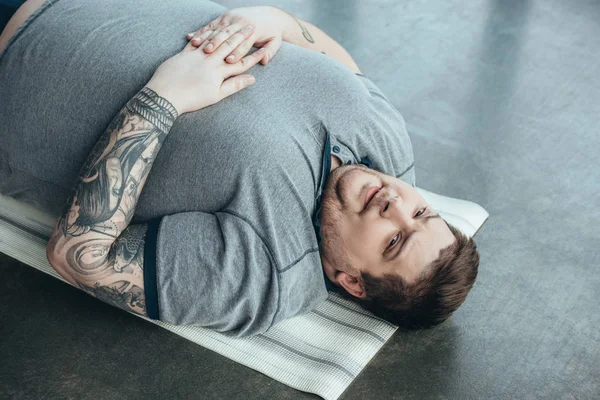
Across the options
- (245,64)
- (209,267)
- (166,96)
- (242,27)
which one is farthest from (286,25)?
(209,267)

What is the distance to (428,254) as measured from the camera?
6.51 ft

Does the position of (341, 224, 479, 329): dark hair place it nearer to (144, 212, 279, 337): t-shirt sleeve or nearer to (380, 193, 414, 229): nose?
(380, 193, 414, 229): nose

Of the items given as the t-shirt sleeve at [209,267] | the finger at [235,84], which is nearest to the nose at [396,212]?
the t-shirt sleeve at [209,267]

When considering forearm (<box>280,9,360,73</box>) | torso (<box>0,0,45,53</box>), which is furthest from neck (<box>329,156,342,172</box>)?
torso (<box>0,0,45,53</box>)

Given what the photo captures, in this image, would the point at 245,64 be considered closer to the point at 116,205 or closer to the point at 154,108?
the point at 154,108

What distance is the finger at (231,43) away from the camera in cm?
207

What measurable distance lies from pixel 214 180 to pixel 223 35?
0.44m

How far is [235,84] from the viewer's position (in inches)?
79.0

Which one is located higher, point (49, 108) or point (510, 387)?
point (49, 108)

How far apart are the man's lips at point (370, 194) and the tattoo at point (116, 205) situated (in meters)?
0.56

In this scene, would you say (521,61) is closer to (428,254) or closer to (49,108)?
(428,254)

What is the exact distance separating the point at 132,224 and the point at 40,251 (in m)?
0.45

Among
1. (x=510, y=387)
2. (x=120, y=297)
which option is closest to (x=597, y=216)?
(x=510, y=387)

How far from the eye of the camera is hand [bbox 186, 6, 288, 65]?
208cm
